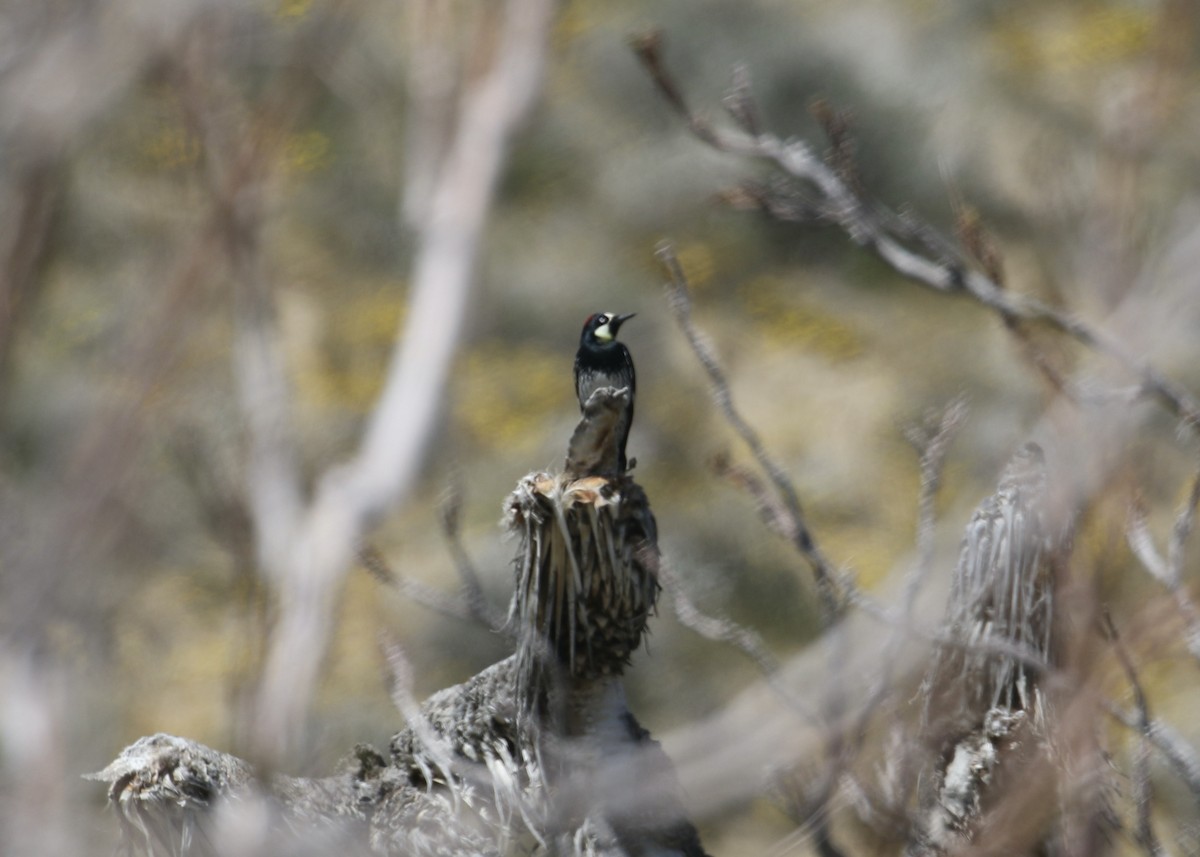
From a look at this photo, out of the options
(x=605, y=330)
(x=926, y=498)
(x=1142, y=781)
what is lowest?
(x=1142, y=781)

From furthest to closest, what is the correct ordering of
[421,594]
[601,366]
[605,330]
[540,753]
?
1. [605,330]
2. [601,366]
3. [421,594]
4. [540,753]

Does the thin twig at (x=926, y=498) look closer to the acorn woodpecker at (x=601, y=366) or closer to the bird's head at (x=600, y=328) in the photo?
the acorn woodpecker at (x=601, y=366)

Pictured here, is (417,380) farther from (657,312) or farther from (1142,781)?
(657,312)

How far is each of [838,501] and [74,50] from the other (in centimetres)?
467

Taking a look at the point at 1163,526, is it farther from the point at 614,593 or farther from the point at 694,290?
the point at 614,593

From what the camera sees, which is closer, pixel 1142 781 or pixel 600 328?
pixel 1142 781

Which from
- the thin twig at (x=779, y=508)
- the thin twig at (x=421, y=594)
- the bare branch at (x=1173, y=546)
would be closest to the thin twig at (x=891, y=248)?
the bare branch at (x=1173, y=546)

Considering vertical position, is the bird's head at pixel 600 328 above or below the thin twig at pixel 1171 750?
above

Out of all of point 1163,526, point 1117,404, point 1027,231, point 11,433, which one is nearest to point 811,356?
point 1027,231

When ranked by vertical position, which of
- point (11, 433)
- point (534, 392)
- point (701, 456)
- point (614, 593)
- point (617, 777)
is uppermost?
point (11, 433)

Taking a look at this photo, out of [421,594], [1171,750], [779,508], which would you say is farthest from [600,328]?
[1171,750]

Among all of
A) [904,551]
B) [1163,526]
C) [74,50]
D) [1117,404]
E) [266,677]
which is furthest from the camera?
[904,551]

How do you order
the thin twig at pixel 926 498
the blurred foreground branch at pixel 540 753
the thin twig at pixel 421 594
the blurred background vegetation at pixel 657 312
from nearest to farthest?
the thin twig at pixel 926 498 < the blurred foreground branch at pixel 540 753 < the thin twig at pixel 421 594 < the blurred background vegetation at pixel 657 312

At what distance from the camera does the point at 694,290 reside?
6.06m
